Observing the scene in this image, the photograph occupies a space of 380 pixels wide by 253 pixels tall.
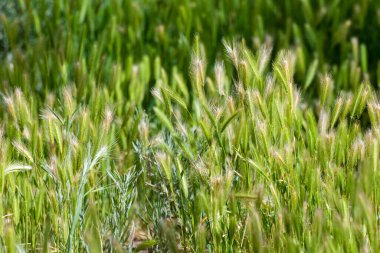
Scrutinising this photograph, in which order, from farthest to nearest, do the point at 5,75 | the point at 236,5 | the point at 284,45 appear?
1. the point at 236,5
2. the point at 284,45
3. the point at 5,75

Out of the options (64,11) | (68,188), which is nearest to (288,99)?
(68,188)

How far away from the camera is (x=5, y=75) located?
3020 mm

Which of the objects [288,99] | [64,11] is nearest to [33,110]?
[288,99]

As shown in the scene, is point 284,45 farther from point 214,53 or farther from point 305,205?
point 305,205

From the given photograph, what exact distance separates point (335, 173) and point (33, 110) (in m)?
1.03

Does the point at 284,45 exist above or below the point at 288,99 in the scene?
above

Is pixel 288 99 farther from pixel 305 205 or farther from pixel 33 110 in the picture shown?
pixel 33 110

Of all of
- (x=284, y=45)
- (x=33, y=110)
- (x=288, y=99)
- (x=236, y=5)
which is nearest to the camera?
(x=288, y=99)

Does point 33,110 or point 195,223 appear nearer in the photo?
point 195,223

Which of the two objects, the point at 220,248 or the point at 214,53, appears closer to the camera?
the point at 220,248

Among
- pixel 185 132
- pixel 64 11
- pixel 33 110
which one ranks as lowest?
pixel 185 132

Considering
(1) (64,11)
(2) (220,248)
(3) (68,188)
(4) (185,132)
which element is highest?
(1) (64,11)

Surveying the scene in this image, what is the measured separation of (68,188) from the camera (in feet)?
6.37

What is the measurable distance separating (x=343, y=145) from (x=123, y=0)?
1960 millimetres
